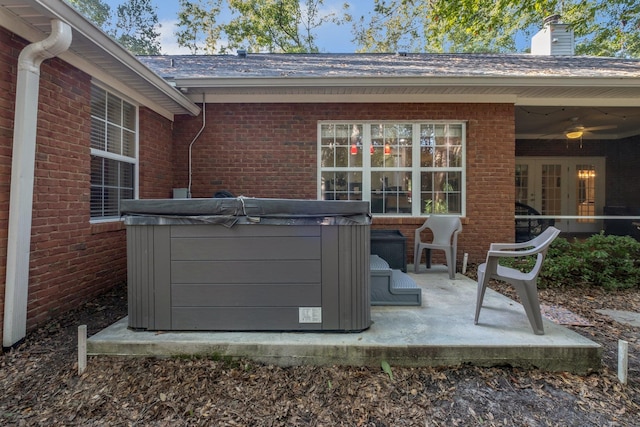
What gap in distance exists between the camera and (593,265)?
4621mm

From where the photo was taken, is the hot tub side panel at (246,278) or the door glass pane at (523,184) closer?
the hot tub side panel at (246,278)

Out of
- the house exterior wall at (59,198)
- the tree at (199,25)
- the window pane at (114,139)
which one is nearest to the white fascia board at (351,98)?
the window pane at (114,139)

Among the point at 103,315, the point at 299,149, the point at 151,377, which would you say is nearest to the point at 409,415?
the point at 151,377

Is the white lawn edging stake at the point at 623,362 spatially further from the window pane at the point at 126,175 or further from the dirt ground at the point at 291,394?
the window pane at the point at 126,175

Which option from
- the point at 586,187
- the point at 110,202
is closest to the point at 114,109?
the point at 110,202

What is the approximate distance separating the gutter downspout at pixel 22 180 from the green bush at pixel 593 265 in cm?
565

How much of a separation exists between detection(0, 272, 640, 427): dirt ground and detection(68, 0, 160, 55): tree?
22.5 m

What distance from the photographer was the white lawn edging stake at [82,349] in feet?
7.09

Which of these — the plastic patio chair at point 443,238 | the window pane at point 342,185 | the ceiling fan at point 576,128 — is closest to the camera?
the plastic patio chair at point 443,238

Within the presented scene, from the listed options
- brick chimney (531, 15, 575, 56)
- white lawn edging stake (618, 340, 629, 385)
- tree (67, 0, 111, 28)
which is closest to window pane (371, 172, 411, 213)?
white lawn edging stake (618, 340, 629, 385)

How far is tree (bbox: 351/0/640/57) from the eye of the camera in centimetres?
709

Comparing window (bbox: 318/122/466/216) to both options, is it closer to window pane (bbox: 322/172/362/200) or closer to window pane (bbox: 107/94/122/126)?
window pane (bbox: 322/172/362/200)

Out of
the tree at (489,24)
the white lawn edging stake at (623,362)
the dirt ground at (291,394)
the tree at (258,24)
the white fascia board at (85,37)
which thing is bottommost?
the dirt ground at (291,394)

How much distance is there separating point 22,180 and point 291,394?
260cm
